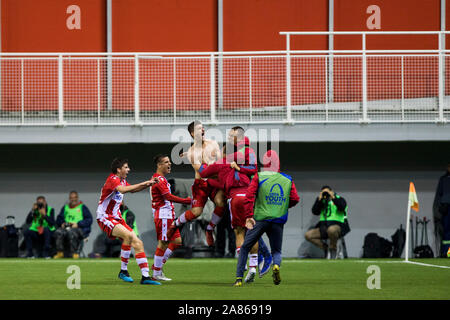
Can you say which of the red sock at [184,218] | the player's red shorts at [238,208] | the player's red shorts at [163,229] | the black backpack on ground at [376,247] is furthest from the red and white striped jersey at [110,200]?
the black backpack on ground at [376,247]

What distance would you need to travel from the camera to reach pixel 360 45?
75.5 feet

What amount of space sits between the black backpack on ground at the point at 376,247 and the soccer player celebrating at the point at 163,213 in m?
8.70

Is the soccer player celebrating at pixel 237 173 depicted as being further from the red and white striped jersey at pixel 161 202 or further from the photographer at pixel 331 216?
the photographer at pixel 331 216

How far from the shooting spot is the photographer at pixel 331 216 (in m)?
20.2

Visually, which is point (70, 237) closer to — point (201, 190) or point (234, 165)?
point (201, 190)

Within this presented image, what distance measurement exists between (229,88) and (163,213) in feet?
24.3

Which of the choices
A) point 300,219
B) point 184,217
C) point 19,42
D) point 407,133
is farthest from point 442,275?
point 19,42

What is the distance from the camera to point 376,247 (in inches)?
821

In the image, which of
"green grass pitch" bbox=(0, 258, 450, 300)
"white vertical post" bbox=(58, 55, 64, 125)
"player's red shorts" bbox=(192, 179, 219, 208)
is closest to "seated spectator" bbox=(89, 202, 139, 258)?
"white vertical post" bbox=(58, 55, 64, 125)

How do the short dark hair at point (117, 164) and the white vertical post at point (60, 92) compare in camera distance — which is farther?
the white vertical post at point (60, 92)

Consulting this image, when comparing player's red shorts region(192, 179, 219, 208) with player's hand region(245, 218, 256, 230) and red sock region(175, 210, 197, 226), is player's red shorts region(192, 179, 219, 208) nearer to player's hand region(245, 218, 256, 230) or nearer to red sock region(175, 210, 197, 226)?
red sock region(175, 210, 197, 226)

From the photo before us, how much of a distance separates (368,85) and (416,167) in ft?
10.1

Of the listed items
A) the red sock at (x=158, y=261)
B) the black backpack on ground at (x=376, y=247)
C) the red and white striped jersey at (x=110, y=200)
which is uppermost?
the red and white striped jersey at (x=110, y=200)

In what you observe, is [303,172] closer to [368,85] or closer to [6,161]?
[368,85]
